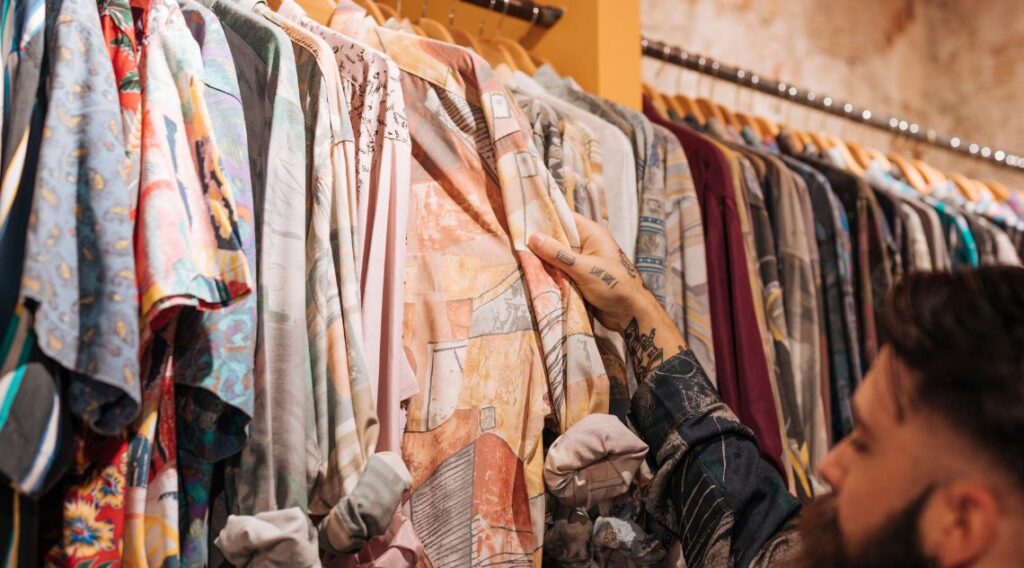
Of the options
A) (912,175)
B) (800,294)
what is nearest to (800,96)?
(912,175)

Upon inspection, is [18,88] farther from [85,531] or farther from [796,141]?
[796,141]

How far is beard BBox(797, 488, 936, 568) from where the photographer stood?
736 mm

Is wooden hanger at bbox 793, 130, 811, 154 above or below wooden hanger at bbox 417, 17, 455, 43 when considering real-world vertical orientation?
below

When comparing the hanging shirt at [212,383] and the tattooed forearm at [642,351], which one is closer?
the hanging shirt at [212,383]

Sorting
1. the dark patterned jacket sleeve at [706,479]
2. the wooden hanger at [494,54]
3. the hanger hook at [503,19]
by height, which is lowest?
the dark patterned jacket sleeve at [706,479]

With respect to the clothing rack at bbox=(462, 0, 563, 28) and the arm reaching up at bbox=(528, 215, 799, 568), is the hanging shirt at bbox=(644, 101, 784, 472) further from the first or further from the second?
the clothing rack at bbox=(462, 0, 563, 28)

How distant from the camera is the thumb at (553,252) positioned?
4.03ft

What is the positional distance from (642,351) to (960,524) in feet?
1.81

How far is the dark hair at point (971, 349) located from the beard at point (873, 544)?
57 millimetres

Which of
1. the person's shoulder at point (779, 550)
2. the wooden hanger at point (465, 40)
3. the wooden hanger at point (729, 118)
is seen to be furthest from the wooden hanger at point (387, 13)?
the person's shoulder at point (779, 550)

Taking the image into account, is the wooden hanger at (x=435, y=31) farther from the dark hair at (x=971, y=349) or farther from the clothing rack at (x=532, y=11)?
the dark hair at (x=971, y=349)

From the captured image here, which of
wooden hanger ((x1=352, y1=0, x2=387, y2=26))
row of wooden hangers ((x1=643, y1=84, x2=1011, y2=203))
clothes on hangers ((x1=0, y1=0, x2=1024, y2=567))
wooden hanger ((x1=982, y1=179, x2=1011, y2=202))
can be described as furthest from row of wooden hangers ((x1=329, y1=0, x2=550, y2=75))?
wooden hanger ((x1=982, y1=179, x2=1011, y2=202))

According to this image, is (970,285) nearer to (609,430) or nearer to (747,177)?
(609,430)

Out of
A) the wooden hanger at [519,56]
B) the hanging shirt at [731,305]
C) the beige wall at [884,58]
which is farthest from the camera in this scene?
the beige wall at [884,58]
